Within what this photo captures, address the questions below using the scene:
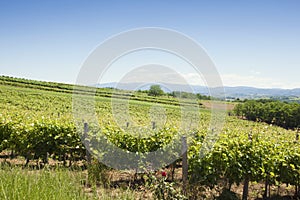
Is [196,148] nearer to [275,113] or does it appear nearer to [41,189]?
[41,189]

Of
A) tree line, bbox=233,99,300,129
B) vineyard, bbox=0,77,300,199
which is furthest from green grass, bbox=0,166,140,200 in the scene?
tree line, bbox=233,99,300,129

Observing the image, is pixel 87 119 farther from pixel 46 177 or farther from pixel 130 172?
pixel 46 177

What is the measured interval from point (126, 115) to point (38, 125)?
99.2 inches

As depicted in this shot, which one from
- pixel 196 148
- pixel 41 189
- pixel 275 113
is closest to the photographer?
pixel 41 189

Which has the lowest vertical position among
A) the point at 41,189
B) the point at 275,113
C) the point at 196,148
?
the point at 275,113

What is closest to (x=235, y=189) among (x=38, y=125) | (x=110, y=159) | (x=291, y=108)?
(x=110, y=159)

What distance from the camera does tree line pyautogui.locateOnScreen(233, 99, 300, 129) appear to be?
172ft

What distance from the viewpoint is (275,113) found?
183 ft

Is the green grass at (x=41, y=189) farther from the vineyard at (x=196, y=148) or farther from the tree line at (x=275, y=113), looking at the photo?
the tree line at (x=275, y=113)

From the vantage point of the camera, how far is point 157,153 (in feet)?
22.0

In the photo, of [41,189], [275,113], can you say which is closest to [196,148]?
[41,189]

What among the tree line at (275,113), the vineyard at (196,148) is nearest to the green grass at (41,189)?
the vineyard at (196,148)

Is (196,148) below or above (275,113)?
above

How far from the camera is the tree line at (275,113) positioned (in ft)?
172
